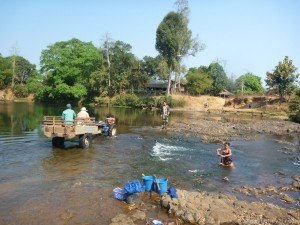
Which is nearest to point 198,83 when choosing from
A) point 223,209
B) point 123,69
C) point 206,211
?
point 123,69

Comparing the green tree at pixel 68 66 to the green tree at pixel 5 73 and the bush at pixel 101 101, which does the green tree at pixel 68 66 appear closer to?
the bush at pixel 101 101

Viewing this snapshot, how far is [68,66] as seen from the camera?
66438mm

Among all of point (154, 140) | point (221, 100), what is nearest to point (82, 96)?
point (221, 100)

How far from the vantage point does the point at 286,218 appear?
9.01 meters

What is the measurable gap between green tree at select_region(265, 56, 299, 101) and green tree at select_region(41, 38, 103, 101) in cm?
3838

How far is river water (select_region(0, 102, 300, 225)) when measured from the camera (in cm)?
923

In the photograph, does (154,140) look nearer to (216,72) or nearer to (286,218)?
(286,218)

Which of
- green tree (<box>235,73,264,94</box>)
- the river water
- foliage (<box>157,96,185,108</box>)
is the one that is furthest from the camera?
green tree (<box>235,73,264,94</box>)

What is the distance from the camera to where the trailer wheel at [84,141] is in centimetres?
1766

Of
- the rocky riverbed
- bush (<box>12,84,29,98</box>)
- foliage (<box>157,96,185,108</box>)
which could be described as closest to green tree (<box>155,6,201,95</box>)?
foliage (<box>157,96,185,108</box>)

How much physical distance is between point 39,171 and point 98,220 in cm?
571

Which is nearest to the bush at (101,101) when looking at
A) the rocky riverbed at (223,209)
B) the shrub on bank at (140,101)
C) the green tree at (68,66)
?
the shrub on bank at (140,101)

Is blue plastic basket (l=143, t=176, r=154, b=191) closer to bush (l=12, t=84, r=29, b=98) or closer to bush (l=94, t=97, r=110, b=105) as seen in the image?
bush (l=94, t=97, r=110, b=105)

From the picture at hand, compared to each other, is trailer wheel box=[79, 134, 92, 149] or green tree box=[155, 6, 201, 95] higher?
green tree box=[155, 6, 201, 95]
